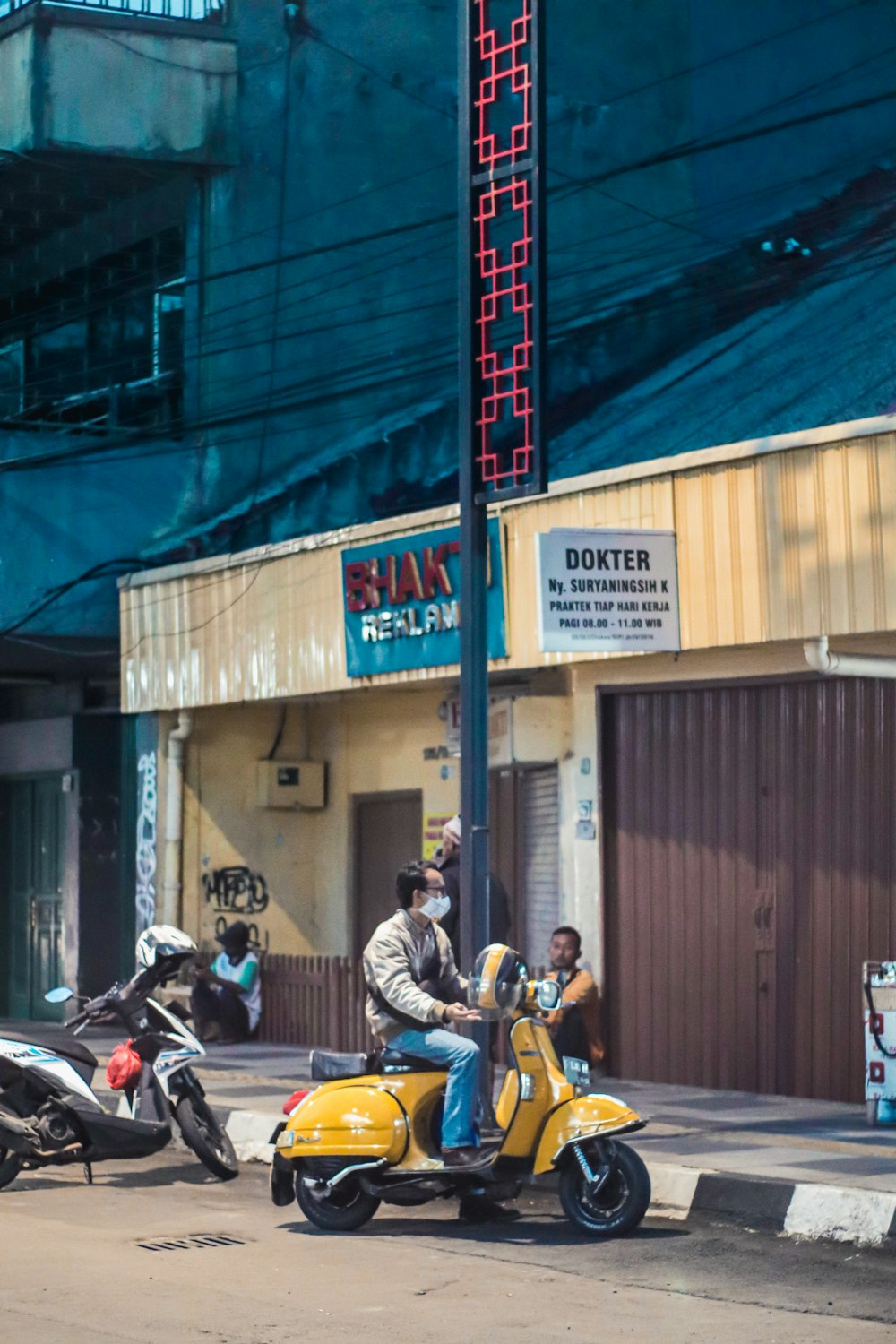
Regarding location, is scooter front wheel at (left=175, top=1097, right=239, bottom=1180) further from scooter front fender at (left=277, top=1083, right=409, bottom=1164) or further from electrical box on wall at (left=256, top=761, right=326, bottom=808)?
electrical box on wall at (left=256, top=761, right=326, bottom=808)

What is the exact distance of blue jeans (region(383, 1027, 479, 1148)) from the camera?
29.8ft

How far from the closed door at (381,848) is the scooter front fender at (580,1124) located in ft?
29.4

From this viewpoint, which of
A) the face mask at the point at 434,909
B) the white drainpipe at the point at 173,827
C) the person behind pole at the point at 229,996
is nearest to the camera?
the face mask at the point at 434,909

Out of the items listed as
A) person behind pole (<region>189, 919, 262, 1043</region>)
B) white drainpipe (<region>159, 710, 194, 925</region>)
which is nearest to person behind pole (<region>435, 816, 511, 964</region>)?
person behind pole (<region>189, 919, 262, 1043</region>)

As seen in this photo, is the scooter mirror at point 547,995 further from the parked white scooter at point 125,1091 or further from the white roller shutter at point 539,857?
the white roller shutter at point 539,857

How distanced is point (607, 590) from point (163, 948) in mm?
3554

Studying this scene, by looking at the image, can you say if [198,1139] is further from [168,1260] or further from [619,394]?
[619,394]

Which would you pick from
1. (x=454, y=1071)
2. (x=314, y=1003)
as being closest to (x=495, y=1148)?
(x=454, y=1071)

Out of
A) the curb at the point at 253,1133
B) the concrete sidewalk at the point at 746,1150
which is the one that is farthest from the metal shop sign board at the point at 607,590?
the curb at the point at 253,1133

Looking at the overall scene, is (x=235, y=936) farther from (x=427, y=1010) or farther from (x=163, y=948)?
(x=427, y=1010)

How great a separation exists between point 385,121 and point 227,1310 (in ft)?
50.5

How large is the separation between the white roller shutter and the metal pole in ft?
12.8

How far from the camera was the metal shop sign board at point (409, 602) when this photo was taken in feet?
48.3

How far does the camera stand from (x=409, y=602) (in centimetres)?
1541
